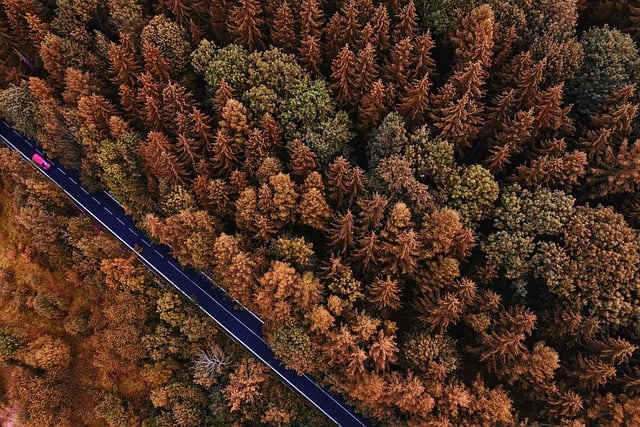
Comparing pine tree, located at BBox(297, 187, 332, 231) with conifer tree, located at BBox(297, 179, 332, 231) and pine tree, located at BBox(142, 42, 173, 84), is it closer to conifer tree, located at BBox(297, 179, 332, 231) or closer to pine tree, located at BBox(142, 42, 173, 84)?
conifer tree, located at BBox(297, 179, 332, 231)

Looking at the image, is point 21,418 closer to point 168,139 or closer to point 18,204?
point 18,204

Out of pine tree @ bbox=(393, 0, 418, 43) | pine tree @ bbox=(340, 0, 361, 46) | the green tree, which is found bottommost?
pine tree @ bbox=(340, 0, 361, 46)

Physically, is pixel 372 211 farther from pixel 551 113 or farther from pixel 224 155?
pixel 551 113

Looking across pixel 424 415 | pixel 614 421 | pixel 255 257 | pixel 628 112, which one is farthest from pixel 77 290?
pixel 628 112

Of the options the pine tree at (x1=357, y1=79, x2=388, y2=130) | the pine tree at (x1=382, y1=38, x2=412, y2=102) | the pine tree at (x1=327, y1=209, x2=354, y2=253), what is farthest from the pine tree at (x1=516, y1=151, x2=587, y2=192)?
the pine tree at (x1=327, y1=209, x2=354, y2=253)

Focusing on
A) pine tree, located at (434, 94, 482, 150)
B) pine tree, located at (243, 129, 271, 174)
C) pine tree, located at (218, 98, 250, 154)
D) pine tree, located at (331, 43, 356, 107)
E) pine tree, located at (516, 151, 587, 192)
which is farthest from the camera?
pine tree, located at (331, 43, 356, 107)

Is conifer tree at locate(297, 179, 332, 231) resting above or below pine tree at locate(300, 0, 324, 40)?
Answer: below

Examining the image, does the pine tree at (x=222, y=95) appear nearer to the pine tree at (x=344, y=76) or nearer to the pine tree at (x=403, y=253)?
the pine tree at (x=344, y=76)
